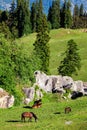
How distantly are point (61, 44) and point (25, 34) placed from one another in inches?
973

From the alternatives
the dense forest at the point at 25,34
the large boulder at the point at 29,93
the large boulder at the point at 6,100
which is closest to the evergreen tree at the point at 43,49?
the dense forest at the point at 25,34

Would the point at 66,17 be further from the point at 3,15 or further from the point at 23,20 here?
the point at 3,15

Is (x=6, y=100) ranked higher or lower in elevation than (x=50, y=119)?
lower

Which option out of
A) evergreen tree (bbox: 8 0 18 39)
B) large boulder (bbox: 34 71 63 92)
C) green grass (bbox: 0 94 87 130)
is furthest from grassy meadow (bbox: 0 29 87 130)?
evergreen tree (bbox: 8 0 18 39)

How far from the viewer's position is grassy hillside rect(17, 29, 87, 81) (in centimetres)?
11551

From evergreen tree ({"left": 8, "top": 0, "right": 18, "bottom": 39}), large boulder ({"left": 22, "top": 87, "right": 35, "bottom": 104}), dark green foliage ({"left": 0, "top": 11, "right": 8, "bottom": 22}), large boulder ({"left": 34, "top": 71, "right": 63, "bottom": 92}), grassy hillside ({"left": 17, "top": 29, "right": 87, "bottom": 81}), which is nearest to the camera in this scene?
large boulder ({"left": 22, "top": 87, "right": 35, "bottom": 104})

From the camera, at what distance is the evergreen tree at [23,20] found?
16400 centimetres

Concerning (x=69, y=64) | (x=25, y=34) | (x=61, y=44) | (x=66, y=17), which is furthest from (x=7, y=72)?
(x=66, y=17)

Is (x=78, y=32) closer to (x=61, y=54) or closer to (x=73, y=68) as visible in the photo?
(x=61, y=54)

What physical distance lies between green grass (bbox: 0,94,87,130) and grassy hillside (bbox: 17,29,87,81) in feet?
175

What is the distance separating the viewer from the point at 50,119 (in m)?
44.8

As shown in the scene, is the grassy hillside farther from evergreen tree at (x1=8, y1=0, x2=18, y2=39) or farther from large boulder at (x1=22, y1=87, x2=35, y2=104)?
large boulder at (x1=22, y1=87, x2=35, y2=104)

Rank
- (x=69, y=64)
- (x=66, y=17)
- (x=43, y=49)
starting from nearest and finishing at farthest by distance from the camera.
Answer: (x=69, y=64) < (x=43, y=49) < (x=66, y=17)

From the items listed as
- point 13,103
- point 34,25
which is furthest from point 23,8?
point 13,103
